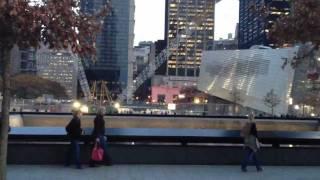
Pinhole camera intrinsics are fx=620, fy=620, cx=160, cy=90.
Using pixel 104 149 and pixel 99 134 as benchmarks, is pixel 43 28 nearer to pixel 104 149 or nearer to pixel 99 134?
pixel 99 134

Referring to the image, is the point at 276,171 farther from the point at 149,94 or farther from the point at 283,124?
the point at 149,94

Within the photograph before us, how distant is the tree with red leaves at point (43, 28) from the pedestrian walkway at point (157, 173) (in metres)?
5.35

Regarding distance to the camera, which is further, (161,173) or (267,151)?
(267,151)

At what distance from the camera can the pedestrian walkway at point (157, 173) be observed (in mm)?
13914

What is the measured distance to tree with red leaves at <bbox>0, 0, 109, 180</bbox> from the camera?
7.71m

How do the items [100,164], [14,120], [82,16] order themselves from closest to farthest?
[82,16] < [100,164] < [14,120]

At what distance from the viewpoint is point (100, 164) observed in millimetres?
15820

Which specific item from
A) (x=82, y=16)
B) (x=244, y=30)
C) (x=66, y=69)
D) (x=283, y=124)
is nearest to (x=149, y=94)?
(x=244, y=30)

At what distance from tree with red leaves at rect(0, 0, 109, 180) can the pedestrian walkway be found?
5348 millimetres

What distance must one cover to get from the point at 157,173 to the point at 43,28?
7354 millimetres

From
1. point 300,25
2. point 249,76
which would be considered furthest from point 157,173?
point 249,76

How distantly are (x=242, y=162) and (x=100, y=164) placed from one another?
12.1ft

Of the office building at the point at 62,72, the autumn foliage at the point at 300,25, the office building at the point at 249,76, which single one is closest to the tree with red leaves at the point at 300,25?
the autumn foliage at the point at 300,25

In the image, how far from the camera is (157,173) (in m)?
14.7
